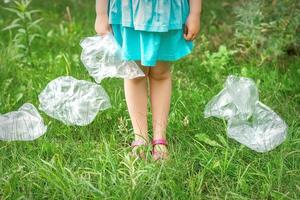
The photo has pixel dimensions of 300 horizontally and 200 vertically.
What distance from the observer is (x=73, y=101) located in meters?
3.02

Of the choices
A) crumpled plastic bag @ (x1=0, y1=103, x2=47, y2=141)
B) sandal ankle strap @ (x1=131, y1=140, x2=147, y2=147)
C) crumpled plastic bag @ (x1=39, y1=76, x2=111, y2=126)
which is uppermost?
crumpled plastic bag @ (x1=39, y1=76, x2=111, y2=126)

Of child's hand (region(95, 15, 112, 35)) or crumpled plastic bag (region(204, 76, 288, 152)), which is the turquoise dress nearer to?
child's hand (region(95, 15, 112, 35))

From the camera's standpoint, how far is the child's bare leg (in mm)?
2711

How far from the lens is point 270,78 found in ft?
11.7

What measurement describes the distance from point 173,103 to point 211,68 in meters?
0.75

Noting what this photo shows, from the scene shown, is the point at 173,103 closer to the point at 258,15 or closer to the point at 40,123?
the point at 40,123

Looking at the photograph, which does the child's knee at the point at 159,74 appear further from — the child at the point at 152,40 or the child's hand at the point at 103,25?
the child's hand at the point at 103,25

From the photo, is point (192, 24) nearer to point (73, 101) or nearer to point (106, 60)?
point (106, 60)

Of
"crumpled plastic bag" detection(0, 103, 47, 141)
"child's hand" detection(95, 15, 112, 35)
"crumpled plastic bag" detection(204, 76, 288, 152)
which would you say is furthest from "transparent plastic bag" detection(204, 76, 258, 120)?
"crumpled plastic bag" detection(0, 103, 47, 141)

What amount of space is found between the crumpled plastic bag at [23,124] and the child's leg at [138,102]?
0.48 metres

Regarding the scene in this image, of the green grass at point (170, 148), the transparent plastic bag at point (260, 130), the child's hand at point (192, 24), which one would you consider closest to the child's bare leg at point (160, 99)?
the green grass at point (170, 148)

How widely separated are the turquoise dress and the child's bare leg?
0.16 m

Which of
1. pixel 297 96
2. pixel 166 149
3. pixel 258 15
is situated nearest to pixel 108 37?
pixel 166 149

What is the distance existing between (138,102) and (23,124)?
0.64 m
